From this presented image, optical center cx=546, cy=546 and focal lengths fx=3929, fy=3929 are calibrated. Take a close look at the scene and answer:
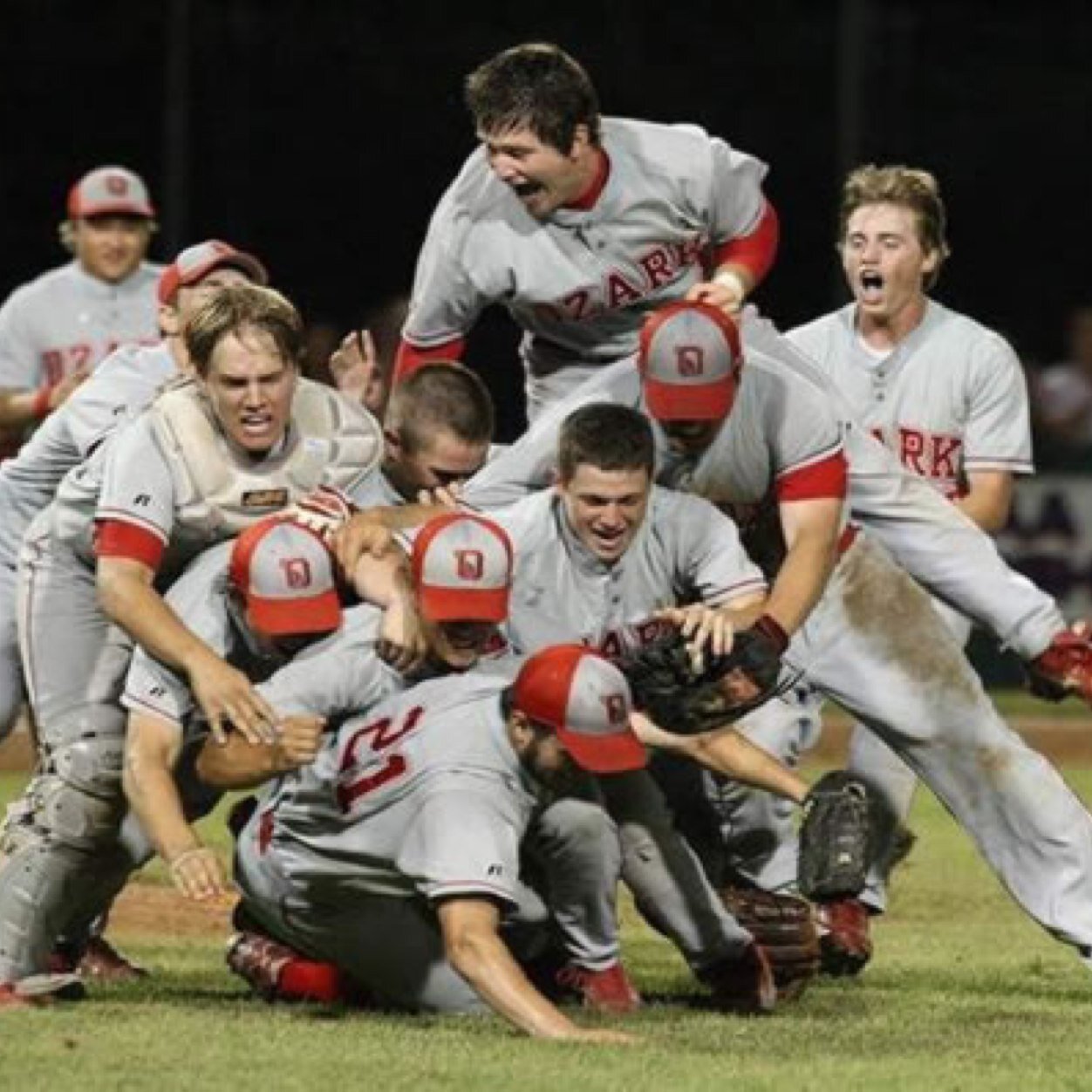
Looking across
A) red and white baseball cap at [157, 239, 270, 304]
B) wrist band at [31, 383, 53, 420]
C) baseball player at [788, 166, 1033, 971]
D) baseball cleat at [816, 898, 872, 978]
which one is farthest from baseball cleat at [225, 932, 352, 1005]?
wrist band at [31, 383, 53, 420]

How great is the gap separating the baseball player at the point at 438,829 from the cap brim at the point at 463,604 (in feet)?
0.47

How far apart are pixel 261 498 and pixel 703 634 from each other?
1.11 meters

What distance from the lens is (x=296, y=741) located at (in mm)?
8219

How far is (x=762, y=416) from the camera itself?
9070 millimetres

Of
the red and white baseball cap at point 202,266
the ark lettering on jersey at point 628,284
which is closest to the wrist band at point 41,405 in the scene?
the red and white baseball cap at point 202,266

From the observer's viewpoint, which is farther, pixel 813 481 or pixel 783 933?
pixel 783 933

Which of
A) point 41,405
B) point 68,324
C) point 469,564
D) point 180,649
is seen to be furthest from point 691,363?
point 68,324

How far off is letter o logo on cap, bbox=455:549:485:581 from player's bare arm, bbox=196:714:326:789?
→ 0.44 m

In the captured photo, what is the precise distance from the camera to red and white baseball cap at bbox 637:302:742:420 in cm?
880

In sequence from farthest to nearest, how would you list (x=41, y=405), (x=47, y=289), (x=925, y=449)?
(x=47, y=289), (x=41, y=405), (x=925, y=449)

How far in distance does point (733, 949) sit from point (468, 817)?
3.26 feet

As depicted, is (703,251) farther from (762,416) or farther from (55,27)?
(55,27)

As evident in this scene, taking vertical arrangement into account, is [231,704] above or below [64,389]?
below

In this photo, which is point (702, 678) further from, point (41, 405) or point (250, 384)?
point (41, 405)
